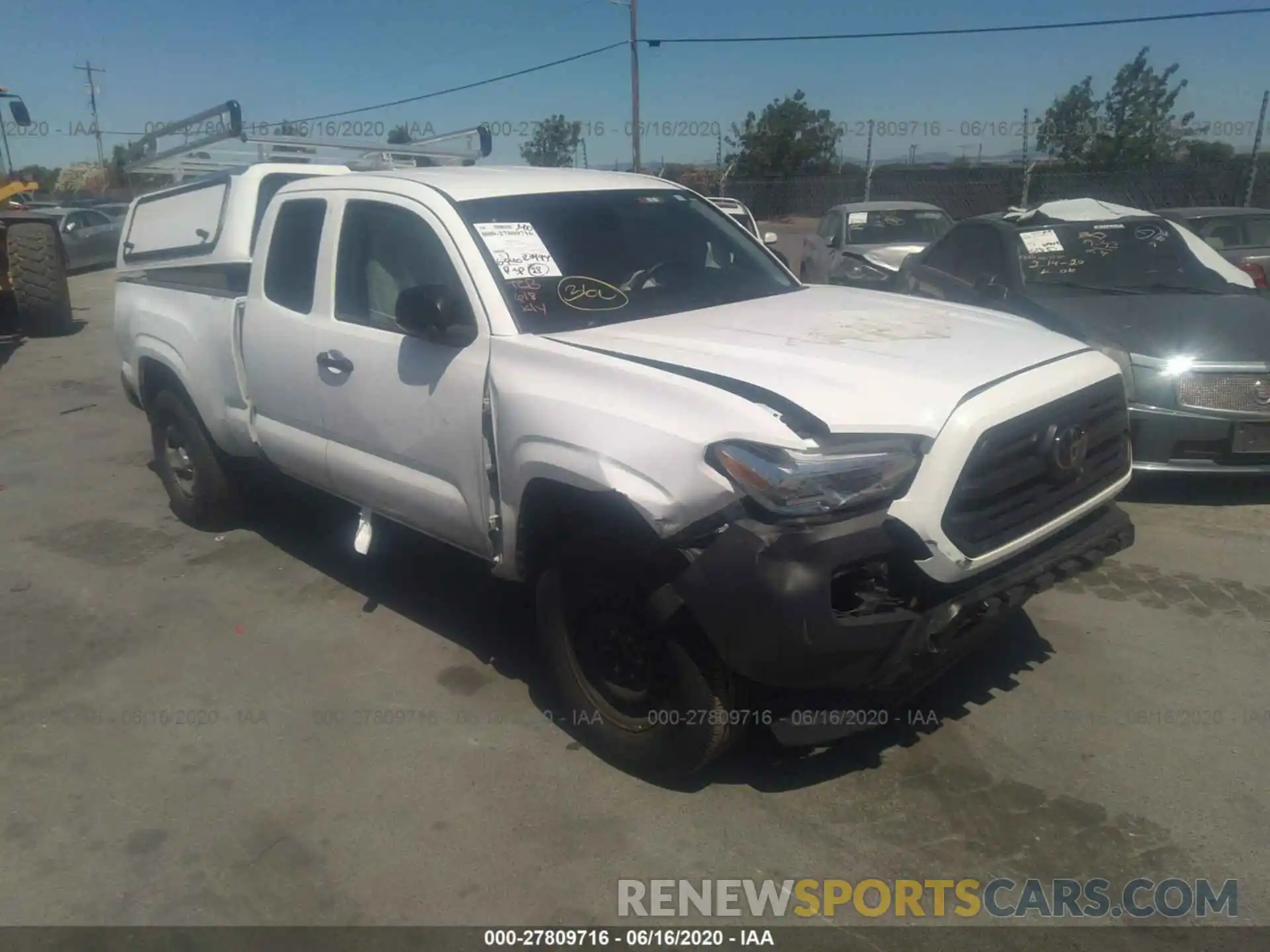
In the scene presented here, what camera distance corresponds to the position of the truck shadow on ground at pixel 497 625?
3.45 m

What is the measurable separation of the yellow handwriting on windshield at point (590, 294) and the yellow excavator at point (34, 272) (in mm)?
11742

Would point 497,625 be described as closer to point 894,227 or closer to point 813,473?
point 813,473

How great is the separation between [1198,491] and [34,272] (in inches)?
528

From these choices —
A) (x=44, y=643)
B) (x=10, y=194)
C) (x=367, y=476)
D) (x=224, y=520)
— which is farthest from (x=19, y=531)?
(x=10, y=194)

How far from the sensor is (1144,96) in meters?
24.3

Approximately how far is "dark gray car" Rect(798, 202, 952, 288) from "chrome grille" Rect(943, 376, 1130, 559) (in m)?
8.82

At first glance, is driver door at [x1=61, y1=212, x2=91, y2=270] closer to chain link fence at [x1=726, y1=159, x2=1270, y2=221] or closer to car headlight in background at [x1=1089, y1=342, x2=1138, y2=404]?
chain link fence at [x1=726, y1=159, x2=1270, y2=221]

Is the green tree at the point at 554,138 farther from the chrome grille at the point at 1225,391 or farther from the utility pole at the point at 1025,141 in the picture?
the chrome grille at the point at 1225,391

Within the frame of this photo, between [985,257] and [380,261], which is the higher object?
[380,261]

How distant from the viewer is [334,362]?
4.25 metres

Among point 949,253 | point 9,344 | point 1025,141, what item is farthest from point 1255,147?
point 9,344

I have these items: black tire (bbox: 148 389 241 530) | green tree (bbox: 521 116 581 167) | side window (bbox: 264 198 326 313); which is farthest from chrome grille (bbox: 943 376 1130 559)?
green tree (bbox: 521 116 581 167)

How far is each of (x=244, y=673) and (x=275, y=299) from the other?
175 cm
